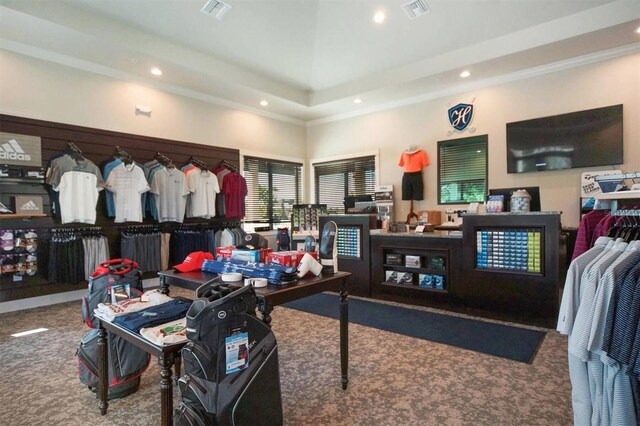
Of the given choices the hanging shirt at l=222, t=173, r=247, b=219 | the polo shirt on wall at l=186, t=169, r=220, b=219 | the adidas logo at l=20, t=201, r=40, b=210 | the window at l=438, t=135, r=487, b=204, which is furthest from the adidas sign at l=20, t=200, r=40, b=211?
the window at l=438, t=135, r=487, b=204

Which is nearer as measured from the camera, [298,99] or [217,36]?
[217,36]

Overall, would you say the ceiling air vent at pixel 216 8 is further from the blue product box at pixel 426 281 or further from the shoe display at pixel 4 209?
the blue product box at pixel 426 281

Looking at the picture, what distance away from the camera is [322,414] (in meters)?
2.06

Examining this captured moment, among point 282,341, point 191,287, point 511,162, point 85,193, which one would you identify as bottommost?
point 282,341

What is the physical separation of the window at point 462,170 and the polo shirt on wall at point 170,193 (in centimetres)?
458

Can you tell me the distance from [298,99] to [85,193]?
4145 mm

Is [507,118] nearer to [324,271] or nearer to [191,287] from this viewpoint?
[324,271]

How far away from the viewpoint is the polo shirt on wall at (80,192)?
4.46 metres

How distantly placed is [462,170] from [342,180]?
105 inches

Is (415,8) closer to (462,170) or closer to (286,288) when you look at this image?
(462,170)

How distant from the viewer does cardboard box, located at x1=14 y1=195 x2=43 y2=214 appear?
4.25m

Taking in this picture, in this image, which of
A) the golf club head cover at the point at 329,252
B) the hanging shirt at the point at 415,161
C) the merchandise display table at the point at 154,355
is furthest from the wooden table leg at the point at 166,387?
the hanging shirt at the point at 415,161

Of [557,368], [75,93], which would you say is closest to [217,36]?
[75,93]

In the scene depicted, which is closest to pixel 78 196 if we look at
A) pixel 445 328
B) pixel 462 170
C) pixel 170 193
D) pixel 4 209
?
pixel 4 209
